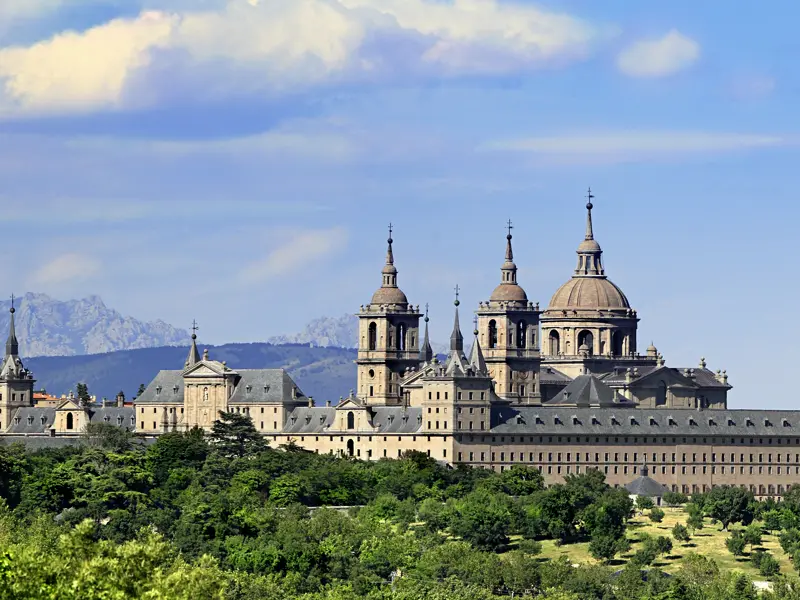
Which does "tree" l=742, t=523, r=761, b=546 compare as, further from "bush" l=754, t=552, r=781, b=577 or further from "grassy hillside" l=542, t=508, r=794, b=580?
"bush" l=754, t=552, r=781, b=577

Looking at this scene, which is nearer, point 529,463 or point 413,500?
point 413,500

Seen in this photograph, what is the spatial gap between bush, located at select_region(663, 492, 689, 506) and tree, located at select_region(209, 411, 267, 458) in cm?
3087

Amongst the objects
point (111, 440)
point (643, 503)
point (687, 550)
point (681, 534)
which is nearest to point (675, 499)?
point (643, 503)

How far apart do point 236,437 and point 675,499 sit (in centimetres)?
3453

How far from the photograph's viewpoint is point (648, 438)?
644 feet

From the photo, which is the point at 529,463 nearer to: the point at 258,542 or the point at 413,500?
the point at 413,500

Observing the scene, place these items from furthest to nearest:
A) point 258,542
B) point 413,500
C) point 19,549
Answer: point 413,500
point 258,542
point 19,549

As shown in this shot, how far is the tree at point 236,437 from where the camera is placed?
187 m

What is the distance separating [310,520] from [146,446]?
36.7 metres

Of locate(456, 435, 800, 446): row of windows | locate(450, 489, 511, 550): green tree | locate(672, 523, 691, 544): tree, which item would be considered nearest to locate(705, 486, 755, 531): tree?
locate(672, 523, 691, 544): tree

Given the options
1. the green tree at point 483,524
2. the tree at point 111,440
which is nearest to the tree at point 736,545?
the green tree at point 483,524

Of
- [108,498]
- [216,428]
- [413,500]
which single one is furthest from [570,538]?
[216,428]

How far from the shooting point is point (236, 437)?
625 ft

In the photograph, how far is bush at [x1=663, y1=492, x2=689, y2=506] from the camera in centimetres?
18050
